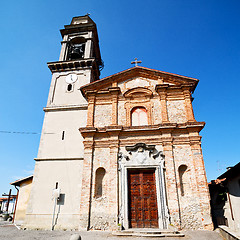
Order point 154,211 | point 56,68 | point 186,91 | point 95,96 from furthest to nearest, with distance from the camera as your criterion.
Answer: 1. point 56,68
2. point 95,96
3. point 186,91
4. point 154,211

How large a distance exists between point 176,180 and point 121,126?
4.25 meters

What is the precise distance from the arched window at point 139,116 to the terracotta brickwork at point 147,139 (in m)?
0.28

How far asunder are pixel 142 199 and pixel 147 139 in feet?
10.8

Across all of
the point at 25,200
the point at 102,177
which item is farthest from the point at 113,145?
the point at 25,200

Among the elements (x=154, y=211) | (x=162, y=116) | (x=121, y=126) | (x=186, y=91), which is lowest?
(x=154, y=211)

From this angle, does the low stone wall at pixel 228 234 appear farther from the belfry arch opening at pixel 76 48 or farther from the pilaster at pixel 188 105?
the belfry arch opening at pixel 76 48

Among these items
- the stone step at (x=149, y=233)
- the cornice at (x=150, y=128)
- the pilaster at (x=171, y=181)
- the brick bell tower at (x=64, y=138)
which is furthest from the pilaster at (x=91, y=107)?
the stone step at (x=149, y=233)

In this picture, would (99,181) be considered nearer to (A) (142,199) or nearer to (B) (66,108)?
(A) (142,199)

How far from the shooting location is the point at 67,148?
1280 cm

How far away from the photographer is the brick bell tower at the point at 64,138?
36.2ft

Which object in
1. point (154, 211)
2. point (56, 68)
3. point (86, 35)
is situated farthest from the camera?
point (86, 35)

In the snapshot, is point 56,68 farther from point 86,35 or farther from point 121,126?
point 121,126

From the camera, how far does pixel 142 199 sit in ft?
33.6

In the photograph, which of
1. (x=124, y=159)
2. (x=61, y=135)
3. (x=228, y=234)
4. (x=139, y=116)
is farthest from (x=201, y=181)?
(x=61, y=135)
